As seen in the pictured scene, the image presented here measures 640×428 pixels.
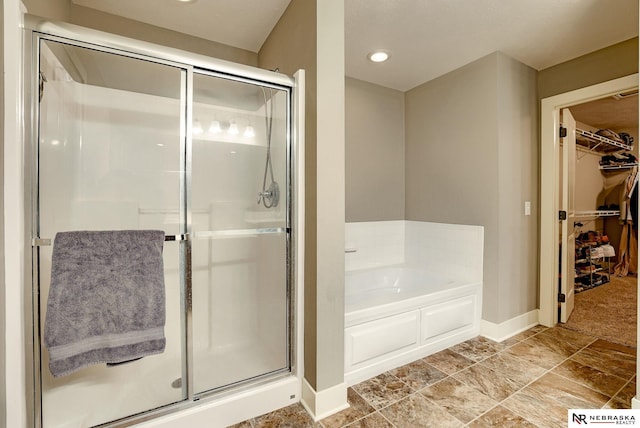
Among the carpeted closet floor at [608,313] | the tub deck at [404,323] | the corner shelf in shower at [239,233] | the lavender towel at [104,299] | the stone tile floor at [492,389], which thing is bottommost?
the stone tile floor at [492,389]

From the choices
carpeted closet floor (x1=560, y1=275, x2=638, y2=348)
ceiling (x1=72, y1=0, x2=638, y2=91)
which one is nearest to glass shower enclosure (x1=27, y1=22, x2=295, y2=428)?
ceiling (x1=72, y1=0, x2=638, y2=91)

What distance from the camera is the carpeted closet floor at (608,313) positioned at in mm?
2699

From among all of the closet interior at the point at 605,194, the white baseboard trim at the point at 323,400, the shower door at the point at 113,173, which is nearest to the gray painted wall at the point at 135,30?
the shower door at the point at 113,173

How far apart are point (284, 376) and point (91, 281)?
1145 millimetres

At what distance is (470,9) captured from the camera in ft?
6.61

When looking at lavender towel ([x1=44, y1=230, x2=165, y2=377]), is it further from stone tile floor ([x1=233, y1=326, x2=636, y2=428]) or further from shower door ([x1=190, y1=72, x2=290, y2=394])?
stone tile floor ([x1=233, y1=326, x2=636, y2=428])

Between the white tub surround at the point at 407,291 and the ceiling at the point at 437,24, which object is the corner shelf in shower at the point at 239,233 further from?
the ceiling at the point at 437,24

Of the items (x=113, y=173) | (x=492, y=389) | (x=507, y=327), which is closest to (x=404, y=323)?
(x=492, y=389)

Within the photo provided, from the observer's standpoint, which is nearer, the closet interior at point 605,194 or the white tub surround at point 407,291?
the white tub surround at point 407,291

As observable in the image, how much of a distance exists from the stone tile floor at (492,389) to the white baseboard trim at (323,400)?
0.03m

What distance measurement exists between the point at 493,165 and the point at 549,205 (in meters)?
0.77

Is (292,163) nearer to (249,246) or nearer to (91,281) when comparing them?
(249,246)

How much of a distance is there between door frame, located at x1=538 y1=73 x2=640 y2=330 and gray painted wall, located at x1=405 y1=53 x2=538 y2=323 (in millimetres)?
71

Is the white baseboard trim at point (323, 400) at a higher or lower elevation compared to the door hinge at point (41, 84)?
Answer: lower
